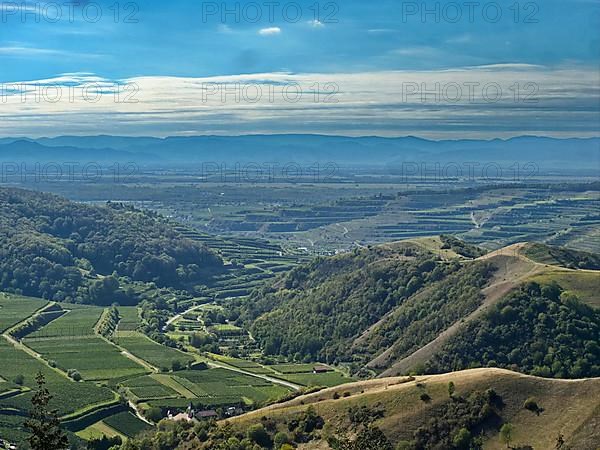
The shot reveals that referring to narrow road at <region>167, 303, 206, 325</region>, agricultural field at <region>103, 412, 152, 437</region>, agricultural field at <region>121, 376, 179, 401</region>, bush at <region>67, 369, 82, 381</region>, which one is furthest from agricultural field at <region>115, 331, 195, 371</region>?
agricultural field at <region>103, 412, 152, 437</region>

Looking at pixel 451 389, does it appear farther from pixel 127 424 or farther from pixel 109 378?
pixel 109 378

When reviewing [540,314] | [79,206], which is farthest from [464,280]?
[79,206]

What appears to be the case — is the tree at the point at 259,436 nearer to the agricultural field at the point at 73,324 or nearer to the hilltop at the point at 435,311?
the hilltop at the point at 435,311

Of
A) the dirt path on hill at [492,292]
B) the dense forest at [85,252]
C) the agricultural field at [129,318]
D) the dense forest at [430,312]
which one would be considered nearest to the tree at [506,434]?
the dirt path on hill at [492,292]

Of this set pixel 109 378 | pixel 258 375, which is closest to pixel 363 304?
pixel 258 375

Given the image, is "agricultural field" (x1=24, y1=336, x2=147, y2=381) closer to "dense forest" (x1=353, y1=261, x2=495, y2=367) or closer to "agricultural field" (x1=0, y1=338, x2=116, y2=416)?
"agricultural field" (x1=0, y1=338, x2=116, y2=416)

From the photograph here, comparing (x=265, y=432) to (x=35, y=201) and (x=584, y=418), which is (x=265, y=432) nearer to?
(x=584, y=418)
